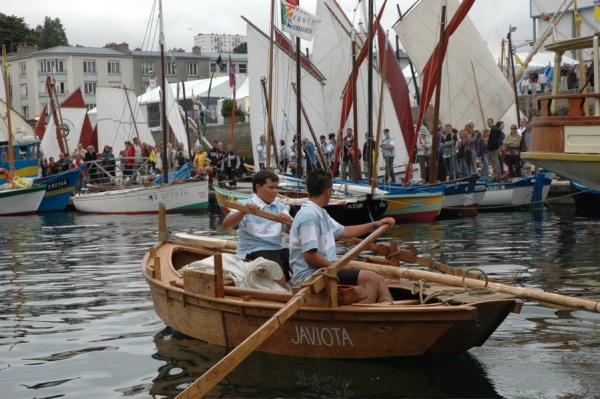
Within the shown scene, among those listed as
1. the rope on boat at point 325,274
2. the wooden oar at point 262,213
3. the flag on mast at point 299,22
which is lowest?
the rope on boat at point 325,274

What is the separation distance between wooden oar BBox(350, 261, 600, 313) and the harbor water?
2.57 feet

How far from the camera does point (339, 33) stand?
3894 cm

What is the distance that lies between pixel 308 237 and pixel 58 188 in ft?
94.9

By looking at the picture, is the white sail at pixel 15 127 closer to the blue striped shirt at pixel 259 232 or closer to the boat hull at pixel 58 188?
the boat hull at pixel 58 188

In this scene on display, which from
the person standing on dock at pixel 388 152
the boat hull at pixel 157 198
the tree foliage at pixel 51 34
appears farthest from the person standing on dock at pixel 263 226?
the tree foliage at pixel 51 34

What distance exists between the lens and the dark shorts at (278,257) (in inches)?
472

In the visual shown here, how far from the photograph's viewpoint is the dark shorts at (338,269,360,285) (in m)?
10.5

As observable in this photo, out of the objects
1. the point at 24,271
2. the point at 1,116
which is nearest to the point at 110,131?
the point at 1,116

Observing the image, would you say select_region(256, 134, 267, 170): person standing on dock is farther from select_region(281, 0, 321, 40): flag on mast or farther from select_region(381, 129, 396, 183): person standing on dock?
select_region(281, 0, 321, 40): flag on mast

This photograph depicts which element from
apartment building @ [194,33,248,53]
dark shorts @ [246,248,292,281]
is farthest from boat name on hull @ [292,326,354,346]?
apartment building @ [194,33,248,53]

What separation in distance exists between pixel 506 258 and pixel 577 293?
4407 mm

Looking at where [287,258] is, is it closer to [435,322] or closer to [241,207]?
[241,207]

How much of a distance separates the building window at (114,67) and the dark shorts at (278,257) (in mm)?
91931

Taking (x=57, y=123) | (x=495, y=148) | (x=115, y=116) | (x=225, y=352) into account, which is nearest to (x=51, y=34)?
(x=115, y=116)
